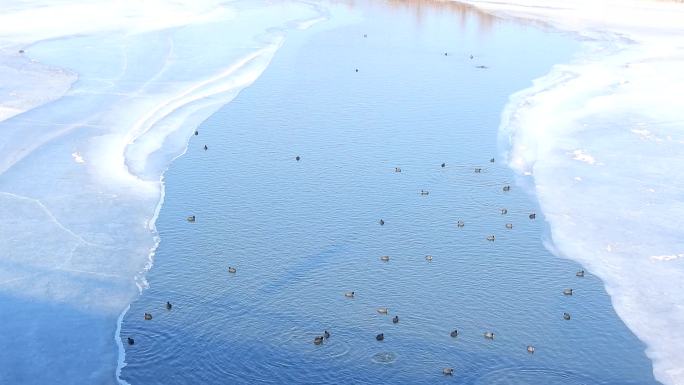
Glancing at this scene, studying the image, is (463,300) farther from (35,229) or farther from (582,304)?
(35,229)

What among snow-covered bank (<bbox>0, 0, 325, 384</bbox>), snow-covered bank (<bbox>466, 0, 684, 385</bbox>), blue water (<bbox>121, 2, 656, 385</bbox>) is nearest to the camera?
blue water (<bbox>121, 2, 656, 385</bbox>)

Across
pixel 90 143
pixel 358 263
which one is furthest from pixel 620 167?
pixel 90 143

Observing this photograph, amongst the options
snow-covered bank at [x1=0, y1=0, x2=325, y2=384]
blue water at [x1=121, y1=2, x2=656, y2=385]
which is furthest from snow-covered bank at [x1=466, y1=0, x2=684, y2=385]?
snow-covered bank at [x1=0, y1=0, x2=325, y2=384]

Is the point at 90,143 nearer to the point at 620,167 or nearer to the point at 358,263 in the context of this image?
the point at 358,263

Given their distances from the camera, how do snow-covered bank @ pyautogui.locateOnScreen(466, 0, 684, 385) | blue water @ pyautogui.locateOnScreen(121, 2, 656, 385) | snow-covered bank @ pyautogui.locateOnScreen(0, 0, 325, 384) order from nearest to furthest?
blue water @ pyautogui.locateOnScreen(121, 2, 656, 385)
snow-covered bank @ pyautogui.locateOnScreen(0, 0, 325, 384)
snow-covered bank @ pyautogui.locateOnScreen(466, 0, 684, 385)

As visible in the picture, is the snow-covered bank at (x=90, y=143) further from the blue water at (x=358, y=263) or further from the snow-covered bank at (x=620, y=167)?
the snow-covered bank at (x=620, y=167)

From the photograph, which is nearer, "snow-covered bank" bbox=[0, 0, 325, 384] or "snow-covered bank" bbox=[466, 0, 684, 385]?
"snow-covered bank" bbox=[0, 0, 325, 384]

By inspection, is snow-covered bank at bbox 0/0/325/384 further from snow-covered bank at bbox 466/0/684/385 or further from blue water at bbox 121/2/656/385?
snow-covered bank at bbox 466/0/684/385
